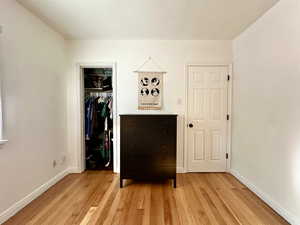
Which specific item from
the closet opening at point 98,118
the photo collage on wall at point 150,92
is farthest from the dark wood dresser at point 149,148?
the closet opening at point 98,118

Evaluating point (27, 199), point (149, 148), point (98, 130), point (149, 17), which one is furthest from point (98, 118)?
point (149, 17)

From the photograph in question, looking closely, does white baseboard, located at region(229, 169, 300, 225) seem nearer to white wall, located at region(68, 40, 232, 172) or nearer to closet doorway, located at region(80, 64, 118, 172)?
white wall, located at region(68, 40, 232, 172)

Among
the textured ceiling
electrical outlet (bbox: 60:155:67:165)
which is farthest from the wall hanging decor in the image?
electrical outlet (bbox: 60:155:67:165)

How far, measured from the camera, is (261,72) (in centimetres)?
245

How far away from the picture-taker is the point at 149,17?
241cm

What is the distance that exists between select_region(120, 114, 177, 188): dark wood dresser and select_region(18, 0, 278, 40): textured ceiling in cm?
143

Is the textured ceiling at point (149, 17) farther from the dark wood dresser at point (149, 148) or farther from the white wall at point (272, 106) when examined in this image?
the dark wood dresser at point (149, 148)

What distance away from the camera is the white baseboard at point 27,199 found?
1.91m

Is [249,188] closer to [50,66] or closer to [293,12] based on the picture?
[293,12]

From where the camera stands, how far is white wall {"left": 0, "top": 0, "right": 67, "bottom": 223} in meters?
1.94

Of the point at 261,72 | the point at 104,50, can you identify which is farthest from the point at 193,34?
the point at 104,50

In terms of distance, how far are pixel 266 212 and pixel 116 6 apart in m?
3.15

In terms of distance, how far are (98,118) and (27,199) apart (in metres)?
1.70

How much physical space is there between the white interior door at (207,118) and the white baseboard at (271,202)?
532 mm
